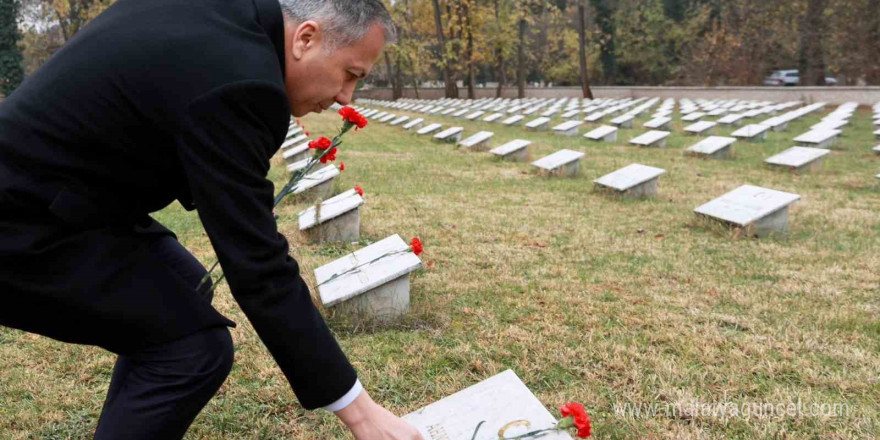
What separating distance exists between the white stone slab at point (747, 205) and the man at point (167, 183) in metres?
4.56

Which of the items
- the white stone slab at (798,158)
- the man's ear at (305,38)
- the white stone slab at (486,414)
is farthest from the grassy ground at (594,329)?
the white stone slab at (798,158)

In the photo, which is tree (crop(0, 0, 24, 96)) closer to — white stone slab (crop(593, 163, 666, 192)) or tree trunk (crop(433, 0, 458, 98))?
tree trunk (crop(433, 0, 458, 98))

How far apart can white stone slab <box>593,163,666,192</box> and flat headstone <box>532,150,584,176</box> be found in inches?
49.8

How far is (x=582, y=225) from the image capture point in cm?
575

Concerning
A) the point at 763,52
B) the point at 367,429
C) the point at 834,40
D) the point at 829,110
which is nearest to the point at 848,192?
the point at 367,429

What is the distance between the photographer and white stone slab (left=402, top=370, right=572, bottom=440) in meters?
1.85

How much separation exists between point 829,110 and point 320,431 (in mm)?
20496

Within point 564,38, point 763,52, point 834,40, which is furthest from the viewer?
point 564,38

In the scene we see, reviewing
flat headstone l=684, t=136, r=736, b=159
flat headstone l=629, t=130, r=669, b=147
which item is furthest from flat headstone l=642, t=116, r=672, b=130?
flat headstone l=684, t=136, r=736, b=159

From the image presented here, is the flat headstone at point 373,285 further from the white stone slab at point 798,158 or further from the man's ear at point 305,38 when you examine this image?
the white stone slab at point 798,158

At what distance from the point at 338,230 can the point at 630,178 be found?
341 centimetres

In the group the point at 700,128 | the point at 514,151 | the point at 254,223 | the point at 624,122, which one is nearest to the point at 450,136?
the point at 514,151

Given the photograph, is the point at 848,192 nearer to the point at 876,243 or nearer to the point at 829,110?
the point at 876,243

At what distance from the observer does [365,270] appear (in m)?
3.42
